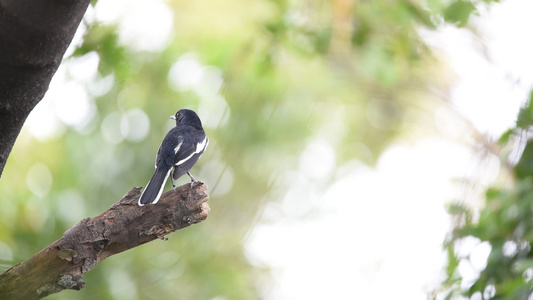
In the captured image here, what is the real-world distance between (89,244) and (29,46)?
2.94 ft

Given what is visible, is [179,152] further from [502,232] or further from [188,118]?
[502,232]

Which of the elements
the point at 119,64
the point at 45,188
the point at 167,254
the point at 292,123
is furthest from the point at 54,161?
the point at 119,64

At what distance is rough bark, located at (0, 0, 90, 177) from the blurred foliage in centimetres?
234

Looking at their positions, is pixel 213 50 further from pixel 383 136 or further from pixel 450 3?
pixel 383 136

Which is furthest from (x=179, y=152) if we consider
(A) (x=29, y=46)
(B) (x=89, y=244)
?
(A) (x=29, y=46)

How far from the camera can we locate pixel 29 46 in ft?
5.78

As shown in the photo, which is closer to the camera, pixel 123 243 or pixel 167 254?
pixel 123 243

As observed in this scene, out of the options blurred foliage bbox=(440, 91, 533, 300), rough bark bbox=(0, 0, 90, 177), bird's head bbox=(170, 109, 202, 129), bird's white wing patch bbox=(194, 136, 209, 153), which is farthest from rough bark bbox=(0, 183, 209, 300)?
blurred foliage bbox=(440, 91, 533, 300)

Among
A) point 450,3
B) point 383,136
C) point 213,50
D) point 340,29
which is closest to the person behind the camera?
point 450,3

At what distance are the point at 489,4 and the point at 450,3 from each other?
0.86 feet

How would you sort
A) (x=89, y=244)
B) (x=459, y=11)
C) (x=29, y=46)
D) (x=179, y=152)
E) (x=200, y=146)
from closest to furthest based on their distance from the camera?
(x=29, y=46) < (x=89, y=244) < (x=179, y=152) < (x=200, y=146) < (x=459, y=11)

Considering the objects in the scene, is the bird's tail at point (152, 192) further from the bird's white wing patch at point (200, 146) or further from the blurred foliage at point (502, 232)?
the blurred foliage at point (502, 232)

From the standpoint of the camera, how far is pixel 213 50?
5.32 m

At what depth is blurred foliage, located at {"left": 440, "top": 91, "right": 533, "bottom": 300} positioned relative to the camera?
3.17 metres
